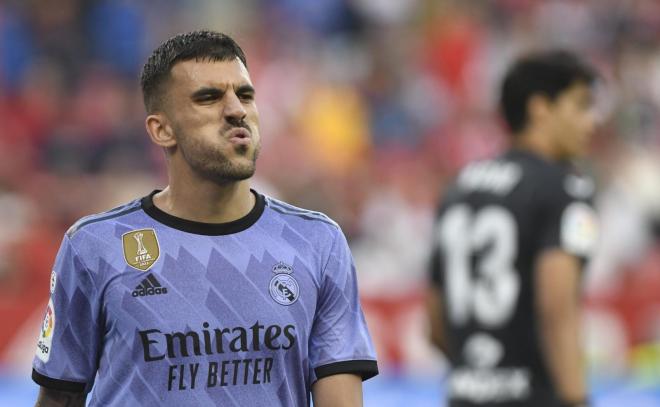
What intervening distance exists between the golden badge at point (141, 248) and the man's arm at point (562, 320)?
200 cm

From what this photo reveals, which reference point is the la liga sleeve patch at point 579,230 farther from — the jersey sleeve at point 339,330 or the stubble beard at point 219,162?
the stubble beard at point 219,162

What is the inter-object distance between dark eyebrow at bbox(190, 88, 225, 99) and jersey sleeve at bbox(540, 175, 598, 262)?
1961mm

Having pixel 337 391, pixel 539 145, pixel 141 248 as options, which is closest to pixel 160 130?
pixel 141 248

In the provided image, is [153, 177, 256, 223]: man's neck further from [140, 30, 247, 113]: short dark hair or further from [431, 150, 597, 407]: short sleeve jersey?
[431, 150, 597, 407]: short sleeve jersey

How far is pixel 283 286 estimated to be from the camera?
3684 millimetres

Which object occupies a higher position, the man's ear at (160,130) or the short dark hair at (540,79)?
the short dark hair at (540,79)

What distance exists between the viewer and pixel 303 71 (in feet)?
49.5

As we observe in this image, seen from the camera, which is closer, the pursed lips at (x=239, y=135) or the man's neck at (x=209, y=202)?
the pursed lips at (x=239, y=135)

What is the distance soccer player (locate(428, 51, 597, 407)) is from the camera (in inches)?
205

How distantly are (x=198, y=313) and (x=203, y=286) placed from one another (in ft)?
0.27

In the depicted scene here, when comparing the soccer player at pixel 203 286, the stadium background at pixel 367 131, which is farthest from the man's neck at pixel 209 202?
the stadium background at pixel 367 131

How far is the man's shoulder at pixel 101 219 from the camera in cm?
371

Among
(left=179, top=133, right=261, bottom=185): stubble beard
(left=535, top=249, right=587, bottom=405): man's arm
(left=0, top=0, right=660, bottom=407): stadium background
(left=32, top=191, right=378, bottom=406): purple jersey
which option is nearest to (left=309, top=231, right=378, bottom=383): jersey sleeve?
(left=32, top=191, right=378, bottom=406): purple jersey

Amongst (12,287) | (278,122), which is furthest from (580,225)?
(278,122)
